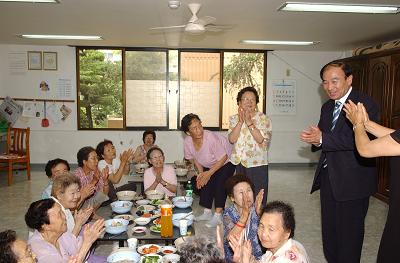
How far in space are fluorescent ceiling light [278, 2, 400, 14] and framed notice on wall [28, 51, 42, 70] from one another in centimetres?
499

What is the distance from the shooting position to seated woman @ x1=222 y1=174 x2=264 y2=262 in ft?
7.68

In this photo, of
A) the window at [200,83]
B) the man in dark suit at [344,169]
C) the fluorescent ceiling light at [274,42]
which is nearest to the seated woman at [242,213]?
the man in dark suit at [344,169]

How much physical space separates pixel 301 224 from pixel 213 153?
1390 millimetres

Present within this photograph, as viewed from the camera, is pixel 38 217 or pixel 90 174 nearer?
pixel 38 217

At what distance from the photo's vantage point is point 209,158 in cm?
394

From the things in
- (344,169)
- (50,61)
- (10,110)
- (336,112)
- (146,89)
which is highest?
(50,61)

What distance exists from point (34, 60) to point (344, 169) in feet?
21.2

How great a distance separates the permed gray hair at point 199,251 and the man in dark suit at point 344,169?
1173mm

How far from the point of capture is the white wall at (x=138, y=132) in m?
7.08

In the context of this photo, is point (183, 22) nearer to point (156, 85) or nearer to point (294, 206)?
point (156, 85)

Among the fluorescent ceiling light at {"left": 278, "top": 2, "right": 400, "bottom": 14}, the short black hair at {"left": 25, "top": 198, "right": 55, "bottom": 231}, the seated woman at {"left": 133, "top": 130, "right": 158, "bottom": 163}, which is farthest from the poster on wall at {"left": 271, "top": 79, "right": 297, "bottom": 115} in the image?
the short black hair at {"left": 25, "top": 198, "right": 55, "bottom": 231}

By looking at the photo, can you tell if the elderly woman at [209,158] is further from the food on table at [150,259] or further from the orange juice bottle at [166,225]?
the food on table at [150,259]

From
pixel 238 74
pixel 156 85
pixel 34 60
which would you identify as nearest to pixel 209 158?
pixel 156 85

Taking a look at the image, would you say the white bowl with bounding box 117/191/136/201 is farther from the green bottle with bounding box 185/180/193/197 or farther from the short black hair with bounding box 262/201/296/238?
the short black hair with bounding box 262/201/296/238
